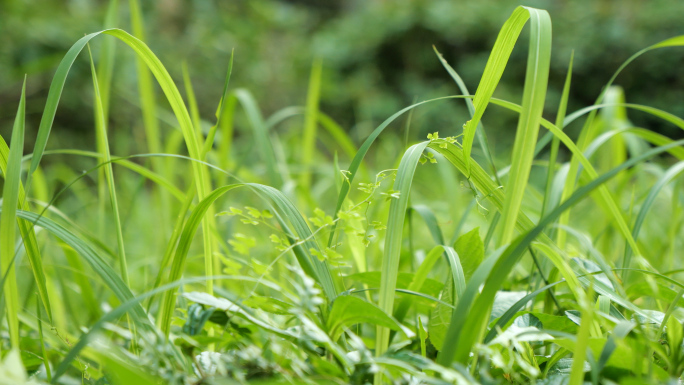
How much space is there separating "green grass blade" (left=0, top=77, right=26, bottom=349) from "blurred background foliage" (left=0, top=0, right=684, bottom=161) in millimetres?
2964

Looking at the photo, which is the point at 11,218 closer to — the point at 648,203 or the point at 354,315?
the point at 354,315

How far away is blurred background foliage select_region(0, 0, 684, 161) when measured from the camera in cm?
400

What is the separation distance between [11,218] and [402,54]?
4671 mm

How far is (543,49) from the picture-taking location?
43 centimetres

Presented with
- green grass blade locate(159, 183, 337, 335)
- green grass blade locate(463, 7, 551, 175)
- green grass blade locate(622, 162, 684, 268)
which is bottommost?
green grass blade locate(159, 183, 337, 335)

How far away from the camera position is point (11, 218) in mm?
400

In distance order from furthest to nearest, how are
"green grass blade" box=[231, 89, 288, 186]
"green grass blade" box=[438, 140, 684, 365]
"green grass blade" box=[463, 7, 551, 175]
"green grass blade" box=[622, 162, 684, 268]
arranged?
1. "green grass blade" box=[231, 89, 288, 186]
2. "green grass blade" box=[622, 162, 684, 268]
3. "green grass blade" box=[463, 7, 551, 175]
4. "green grass blade" box=[438, 140, 684, 365]

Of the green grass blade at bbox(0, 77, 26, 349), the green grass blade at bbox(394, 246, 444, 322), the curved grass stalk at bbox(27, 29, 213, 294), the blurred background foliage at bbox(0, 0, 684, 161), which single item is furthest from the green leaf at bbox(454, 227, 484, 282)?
the blurred background foliage at bbox(0, 0, 684, 161)

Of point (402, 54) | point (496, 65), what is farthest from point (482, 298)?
point (402, 54)

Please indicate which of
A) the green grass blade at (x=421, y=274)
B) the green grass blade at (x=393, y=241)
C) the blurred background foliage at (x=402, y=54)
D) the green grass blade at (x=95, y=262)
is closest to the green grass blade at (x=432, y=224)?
the green grass blade at (x=421, y=274)

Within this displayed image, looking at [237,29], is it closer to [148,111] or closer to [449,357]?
[148,111]

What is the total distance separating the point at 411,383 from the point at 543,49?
31 cm

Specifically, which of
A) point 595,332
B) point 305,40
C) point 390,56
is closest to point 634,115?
point 390,56

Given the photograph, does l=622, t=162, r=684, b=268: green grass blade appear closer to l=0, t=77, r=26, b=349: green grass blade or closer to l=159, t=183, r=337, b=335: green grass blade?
l=159, t=183, r=337, b=335: green grass blade
